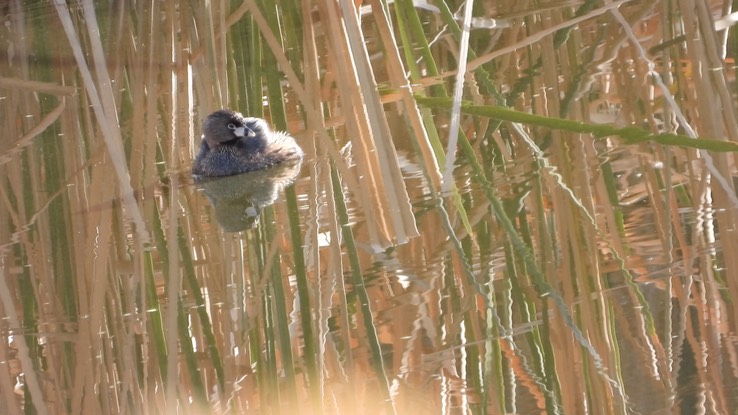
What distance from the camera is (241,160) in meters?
2.85

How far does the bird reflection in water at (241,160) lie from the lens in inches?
94.1

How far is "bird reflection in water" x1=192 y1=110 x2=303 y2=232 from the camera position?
7.84 feet

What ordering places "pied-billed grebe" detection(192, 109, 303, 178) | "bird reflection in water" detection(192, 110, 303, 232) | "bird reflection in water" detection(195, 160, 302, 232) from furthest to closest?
1. "pied-billed grebe" detection(192, 109, 303, 178)
2. "bird reflection in water" detection(192, 110, 303, 232)
3. "bird reflection in water" detection(195, 160, 302, 232)

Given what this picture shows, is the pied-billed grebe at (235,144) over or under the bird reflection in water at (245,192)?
over

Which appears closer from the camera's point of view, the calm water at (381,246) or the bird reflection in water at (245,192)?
the calm water at (381,246)

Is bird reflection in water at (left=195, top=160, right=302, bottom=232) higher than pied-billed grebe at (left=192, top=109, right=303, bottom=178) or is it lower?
lower

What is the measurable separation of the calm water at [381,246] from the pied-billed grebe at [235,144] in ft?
0.13

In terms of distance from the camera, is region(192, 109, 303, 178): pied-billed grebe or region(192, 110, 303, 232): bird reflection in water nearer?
region(192, 110, 303, 232): bird reflection in water

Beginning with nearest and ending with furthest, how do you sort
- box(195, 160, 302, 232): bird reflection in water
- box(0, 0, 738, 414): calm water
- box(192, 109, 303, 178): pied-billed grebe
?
1. box(0, 0, 738, 414): calm water
2. box(195, 160, 302, 232): bird reflection in water
3. box(192, 109, 303, 178): pied-billed grebe

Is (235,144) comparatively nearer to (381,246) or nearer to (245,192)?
(245,192)

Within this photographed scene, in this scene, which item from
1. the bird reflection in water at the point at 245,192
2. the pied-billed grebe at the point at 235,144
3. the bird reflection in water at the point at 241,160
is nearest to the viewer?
the bird reflection in water at the point at 245,192

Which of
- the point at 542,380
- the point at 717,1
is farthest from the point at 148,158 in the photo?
the point at 717,1

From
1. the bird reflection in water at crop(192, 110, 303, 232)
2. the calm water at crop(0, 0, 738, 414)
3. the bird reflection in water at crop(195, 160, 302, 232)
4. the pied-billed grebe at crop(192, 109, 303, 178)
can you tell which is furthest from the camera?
the pied-billed grebe at crop(192, 109, 303, 178)

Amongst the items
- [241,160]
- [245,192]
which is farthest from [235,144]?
[241,160]
